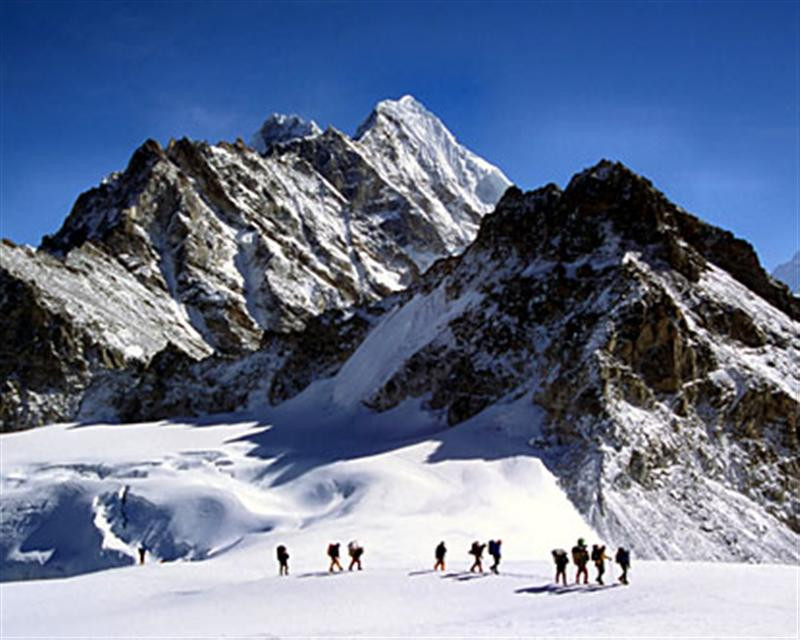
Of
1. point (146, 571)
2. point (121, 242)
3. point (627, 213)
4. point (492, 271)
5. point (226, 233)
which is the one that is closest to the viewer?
point (146, 571)

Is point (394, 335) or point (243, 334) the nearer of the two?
point (394, 335)

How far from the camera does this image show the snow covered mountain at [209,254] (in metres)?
62.8

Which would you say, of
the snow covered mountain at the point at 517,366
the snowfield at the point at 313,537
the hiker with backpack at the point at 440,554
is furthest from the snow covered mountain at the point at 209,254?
the hiker with backpack at the point at 440,554

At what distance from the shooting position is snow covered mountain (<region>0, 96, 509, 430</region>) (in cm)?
6278

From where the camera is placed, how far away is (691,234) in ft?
177

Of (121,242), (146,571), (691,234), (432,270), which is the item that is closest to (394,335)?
(432,270)

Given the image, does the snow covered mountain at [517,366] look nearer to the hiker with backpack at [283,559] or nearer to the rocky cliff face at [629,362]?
the rocky cliff face at [629,362]

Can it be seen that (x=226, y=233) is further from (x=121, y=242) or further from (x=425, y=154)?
(x=425, y=154)

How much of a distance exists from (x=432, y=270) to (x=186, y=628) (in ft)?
144

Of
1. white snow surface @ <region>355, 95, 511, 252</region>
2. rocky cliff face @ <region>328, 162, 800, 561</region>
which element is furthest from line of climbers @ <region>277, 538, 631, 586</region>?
white snow surface @ <region>355, 95, 511, 252</region>

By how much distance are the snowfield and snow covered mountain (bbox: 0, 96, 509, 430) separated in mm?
9419

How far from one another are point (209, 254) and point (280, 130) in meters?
70.6

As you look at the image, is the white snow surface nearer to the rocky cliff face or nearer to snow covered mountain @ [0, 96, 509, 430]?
snow covered mountain @ [0, 96, 509, 430]

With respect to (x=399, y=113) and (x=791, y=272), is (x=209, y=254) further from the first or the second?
(x=791, y=272)
